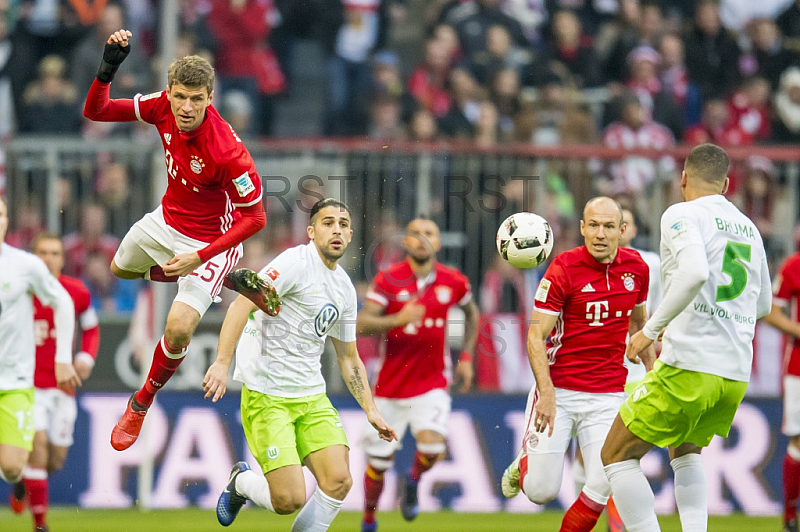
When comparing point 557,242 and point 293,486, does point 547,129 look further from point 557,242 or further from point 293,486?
point 293,486

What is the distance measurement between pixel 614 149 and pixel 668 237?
534cm

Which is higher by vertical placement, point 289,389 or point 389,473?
→ point 289,389

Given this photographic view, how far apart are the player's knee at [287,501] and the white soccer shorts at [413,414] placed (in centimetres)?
272

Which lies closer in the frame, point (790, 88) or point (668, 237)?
point (668, 237)

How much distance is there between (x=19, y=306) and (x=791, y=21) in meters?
10.7

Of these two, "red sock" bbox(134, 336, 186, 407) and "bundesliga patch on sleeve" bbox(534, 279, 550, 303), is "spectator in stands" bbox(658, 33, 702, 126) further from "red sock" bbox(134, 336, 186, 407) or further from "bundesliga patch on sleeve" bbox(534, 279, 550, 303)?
"red sock" bbox(134, 336, 186, 407)

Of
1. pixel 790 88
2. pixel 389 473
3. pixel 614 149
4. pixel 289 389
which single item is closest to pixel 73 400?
pixel 389 473

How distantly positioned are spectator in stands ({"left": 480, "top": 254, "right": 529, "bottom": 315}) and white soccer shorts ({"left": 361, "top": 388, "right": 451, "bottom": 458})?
1.65 m

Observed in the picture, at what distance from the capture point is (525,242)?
8.35 metres

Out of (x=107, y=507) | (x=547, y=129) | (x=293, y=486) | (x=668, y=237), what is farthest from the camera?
(x=547, y=129)

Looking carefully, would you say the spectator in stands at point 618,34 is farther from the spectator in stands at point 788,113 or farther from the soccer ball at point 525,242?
the soccer ball at point 525,242

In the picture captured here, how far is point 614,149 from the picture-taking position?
12102mm

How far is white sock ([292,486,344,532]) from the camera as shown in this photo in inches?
308

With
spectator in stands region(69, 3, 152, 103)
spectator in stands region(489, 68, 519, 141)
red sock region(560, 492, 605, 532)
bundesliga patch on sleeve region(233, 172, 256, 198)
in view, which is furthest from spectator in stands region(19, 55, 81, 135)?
red sock region(560, 492, 605, 532)
